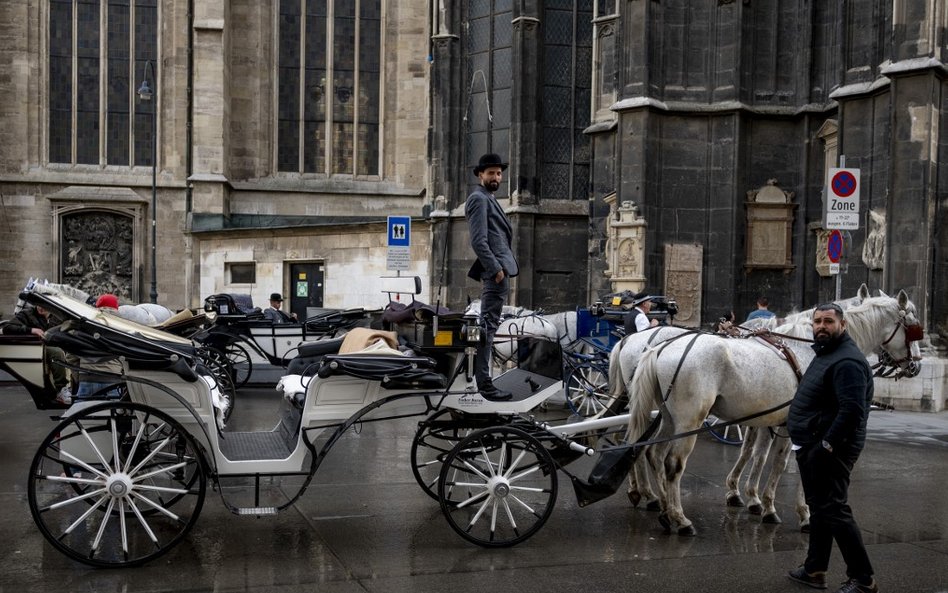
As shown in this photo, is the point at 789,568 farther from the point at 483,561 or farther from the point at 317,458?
the point at 317,458

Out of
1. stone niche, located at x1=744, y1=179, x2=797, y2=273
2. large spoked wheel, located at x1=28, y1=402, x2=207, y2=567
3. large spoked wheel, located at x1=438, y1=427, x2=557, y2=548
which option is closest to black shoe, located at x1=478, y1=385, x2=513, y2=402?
large spoked wheel, located at x1=438, y1=427, x2=557, y2=548

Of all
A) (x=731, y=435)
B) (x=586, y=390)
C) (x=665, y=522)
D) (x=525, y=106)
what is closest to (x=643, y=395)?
(x=665, y=522)

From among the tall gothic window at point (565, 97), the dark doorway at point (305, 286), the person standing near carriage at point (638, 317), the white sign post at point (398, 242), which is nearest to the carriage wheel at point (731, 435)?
the person standing near carriage at point (638, 317)

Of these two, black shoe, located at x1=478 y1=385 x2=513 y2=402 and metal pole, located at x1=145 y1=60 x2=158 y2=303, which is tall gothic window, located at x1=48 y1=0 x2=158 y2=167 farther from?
black shoe, located at x1=478 y1=385 x2=513 y2=402

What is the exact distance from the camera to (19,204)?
30484mm

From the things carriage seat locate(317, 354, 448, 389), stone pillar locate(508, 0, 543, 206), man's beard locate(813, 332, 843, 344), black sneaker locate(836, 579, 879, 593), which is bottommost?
black sneaker locate(836, 579, 879, 593)

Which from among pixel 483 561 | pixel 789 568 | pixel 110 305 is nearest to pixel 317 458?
pixel 483 561

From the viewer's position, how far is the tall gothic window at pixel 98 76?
31219mm

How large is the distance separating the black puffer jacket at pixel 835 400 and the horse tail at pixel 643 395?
153 cm

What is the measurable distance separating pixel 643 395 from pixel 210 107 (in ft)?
85.9

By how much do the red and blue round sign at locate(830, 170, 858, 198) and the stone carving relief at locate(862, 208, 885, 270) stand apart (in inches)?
148

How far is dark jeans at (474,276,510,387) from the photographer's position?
6.71 m

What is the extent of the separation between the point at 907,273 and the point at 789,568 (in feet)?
32.1

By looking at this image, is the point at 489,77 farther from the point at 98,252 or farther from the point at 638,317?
the point at 98,252
